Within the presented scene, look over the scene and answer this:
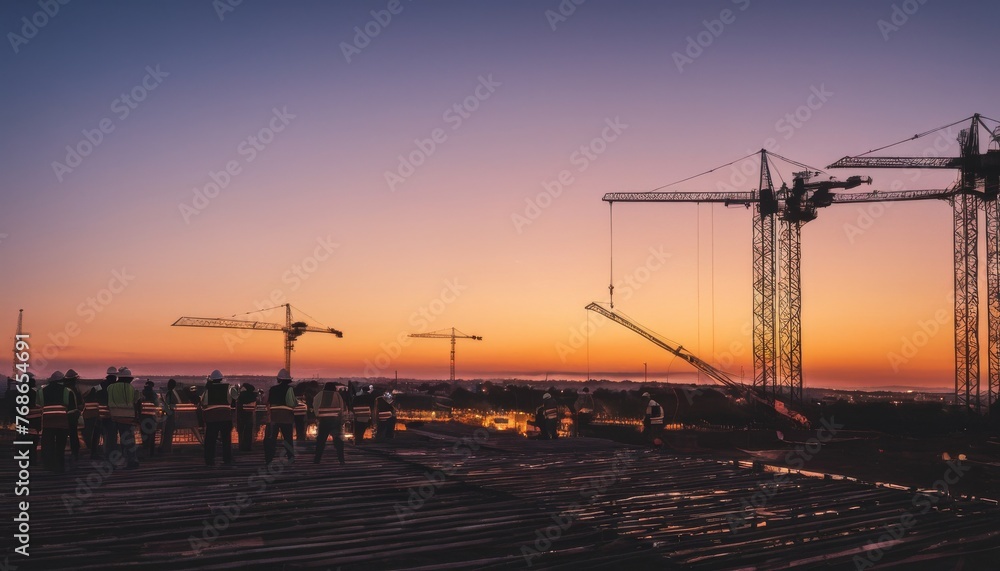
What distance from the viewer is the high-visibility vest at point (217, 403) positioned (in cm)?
1606

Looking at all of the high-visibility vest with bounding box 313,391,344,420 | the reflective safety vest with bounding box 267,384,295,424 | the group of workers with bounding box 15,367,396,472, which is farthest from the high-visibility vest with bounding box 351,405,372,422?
the reflective safety vest with bounding box 267,384,295,424

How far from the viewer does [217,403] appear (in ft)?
53.1

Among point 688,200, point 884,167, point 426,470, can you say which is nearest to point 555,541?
point 426,470

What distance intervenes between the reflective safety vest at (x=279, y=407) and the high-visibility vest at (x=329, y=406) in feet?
2.00

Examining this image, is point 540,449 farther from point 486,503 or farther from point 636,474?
point 486,503

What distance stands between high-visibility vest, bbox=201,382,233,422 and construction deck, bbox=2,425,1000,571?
1078 millimetres

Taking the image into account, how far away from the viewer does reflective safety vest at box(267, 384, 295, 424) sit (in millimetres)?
16172

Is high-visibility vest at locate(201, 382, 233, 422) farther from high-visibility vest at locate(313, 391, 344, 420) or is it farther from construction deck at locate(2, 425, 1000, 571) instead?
high-visibility vest at locate(313, 391, 344, 420)

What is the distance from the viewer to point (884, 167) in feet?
250

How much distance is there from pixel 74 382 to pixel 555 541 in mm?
11704

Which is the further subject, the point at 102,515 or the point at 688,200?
the point at 688,200

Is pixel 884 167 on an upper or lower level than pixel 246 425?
upper

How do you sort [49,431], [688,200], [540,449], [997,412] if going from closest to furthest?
[49,431] → [540,449] → [997,412] → [688,200]

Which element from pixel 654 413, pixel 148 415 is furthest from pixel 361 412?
pixel 654 413
